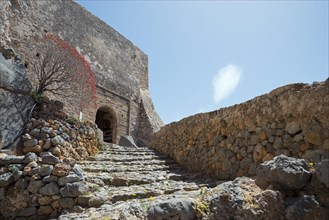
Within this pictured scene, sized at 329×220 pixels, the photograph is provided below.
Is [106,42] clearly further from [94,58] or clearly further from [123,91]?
[123,91]

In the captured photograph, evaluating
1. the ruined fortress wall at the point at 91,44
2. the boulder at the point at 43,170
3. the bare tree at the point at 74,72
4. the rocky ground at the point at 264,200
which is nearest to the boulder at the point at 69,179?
the boulder at the point at 43,170

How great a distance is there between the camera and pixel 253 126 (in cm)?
431

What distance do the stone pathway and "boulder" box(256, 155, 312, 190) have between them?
785mm

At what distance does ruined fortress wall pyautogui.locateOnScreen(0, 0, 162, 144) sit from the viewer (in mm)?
9492

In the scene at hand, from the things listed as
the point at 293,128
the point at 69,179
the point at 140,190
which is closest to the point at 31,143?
the point at 69,179

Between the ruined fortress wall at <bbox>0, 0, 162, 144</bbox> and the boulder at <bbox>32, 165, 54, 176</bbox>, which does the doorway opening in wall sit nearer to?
the ruined fortress wall at <bbox>0, 0, 162, 144</bbox>

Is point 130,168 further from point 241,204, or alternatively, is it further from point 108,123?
point 108,123

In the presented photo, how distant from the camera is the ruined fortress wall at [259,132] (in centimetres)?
327

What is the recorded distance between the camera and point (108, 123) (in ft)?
44.8

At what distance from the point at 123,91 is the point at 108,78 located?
1125mm

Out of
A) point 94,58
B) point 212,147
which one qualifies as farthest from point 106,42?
point 212,147

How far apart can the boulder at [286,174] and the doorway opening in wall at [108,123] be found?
11.0 m

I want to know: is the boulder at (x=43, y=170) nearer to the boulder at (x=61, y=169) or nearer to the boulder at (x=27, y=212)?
the boulder at (x=61, y=169)

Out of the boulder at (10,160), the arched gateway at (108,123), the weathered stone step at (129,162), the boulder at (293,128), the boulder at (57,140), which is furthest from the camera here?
the arched gateway at (108,123)
